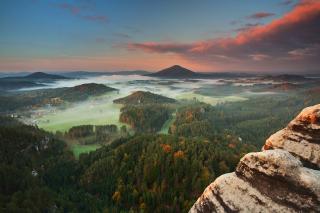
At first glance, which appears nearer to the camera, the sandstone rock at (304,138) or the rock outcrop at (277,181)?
the rock outcrop at (277,181)

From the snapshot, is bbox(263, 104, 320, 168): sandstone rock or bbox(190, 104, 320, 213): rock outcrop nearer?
bbox(190, 104, 320, 213): rock outcrop

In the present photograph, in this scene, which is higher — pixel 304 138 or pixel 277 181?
pixel 304 138

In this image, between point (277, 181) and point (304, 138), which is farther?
point (304, 138)

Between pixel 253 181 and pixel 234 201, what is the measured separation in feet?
13.0

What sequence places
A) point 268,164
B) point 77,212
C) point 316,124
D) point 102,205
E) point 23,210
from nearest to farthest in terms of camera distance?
1. point 268,164
2. point 316,124
3. point 23,210
4. point 77,212
5. point 102,205

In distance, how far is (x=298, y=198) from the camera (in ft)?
117

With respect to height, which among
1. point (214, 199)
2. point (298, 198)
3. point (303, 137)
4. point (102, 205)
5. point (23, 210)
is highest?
point (303, 137)

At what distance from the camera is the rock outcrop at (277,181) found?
35.6 meters

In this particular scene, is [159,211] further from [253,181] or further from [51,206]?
[253,181]

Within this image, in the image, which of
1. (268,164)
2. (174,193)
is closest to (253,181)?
(268,164)

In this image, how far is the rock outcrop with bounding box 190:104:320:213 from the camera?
35.6m

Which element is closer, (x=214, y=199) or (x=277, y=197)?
(x=277, y=197)

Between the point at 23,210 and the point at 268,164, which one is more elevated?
the point at 268,164

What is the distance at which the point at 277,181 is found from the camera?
125ft
